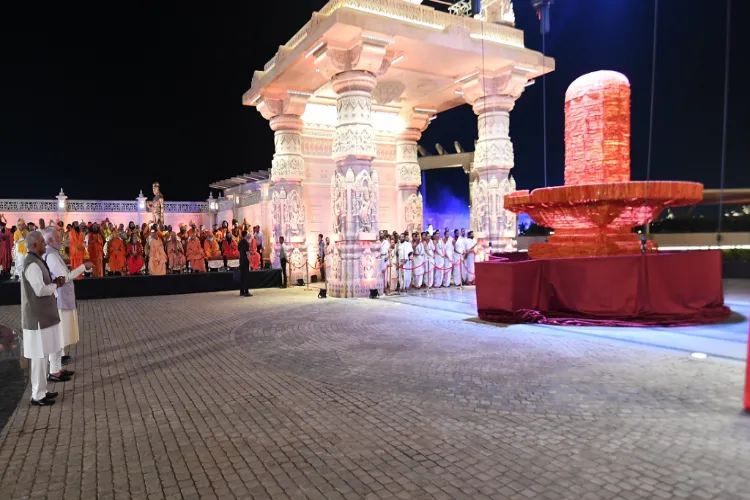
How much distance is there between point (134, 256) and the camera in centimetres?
1520

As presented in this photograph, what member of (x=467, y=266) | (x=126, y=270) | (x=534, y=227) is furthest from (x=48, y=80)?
(x=534, y=227)

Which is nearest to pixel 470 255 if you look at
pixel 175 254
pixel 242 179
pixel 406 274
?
pixel 406 274

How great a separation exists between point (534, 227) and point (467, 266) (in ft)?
54.7

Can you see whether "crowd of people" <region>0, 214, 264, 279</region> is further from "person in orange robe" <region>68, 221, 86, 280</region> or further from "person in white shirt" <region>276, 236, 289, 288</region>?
A: "person in white shirt" <region>276, 236, 289, 288</region>

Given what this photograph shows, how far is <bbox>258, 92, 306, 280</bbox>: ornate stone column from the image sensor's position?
1415 centimetres

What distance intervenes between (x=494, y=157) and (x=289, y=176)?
6078 mm

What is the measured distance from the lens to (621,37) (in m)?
21.8

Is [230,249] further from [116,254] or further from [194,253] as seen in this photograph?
[116,254]

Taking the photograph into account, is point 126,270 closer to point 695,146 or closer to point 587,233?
point 587,233

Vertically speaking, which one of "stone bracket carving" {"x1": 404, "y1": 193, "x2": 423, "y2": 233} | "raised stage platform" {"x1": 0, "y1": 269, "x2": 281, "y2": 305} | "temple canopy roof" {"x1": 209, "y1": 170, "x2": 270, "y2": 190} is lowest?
"raised stage platform" {"x1": 0, "y1": 269, "x2": 281, "y2": 305}

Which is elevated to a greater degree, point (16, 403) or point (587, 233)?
point (587, 233)

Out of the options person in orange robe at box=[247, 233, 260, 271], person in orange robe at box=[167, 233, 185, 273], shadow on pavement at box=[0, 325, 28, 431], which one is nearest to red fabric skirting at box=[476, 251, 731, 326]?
shadow on pavement at box=[0, 325, 28, 431]

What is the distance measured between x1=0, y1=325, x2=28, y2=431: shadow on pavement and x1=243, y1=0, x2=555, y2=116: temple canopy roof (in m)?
7.80

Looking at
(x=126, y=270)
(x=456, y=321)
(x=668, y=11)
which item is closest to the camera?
(x=456, y=321)
